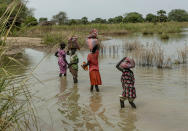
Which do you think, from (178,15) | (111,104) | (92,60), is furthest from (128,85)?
(178,15)

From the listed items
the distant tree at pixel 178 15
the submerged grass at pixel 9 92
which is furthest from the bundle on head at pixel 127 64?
the distant tree at pixel 178 15

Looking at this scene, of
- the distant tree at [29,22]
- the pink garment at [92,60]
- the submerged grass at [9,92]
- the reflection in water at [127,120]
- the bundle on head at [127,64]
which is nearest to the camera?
the submerged grass at [9,92]

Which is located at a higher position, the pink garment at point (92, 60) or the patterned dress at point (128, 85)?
the pink garment at point (92, 60)

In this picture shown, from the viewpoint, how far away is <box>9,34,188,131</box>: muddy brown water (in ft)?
14.1

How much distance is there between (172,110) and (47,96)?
9.83ft

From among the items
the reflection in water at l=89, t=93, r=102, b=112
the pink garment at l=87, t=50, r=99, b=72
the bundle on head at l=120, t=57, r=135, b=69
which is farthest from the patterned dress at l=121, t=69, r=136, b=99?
the pink garment at l=87, t=50, r=99, b=72

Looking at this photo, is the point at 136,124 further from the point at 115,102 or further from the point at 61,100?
the point at 61,100

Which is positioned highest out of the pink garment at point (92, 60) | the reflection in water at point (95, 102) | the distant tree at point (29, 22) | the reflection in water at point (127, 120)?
the distant tree at point (29, 22)

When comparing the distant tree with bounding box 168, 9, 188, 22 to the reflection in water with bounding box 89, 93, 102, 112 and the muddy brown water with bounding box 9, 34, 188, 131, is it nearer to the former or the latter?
the muddy brown water with bounding box 9, 34, 188, 131

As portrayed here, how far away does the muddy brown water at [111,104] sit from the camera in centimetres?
431

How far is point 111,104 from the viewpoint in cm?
543

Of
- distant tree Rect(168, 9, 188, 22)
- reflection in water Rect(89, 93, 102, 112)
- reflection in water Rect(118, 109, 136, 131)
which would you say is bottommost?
reflection in water Rect(118, 109, 136, 131)

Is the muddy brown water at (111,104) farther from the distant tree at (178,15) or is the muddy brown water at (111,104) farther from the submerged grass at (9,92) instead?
the distant tree at (178,15)

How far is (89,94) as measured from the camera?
20.4 feet
